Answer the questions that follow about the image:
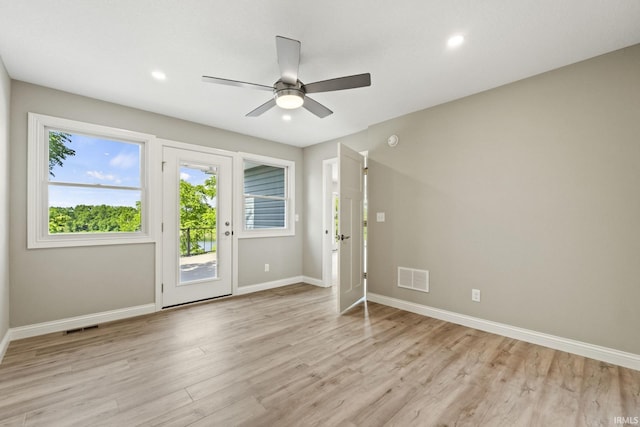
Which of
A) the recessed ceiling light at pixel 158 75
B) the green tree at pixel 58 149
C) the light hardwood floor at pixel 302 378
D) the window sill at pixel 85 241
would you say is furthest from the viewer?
the green tree at pixel 58 149

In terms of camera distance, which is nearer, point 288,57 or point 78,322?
point 288,57

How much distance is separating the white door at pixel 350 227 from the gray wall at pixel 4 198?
3.29 meters

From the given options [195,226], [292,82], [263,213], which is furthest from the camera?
[263,213]

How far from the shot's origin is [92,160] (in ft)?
10.8

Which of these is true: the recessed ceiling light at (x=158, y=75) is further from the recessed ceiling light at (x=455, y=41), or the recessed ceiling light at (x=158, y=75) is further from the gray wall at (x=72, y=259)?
the recessed ceiling light at (x=455, y=41)

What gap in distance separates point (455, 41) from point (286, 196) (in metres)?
3.63

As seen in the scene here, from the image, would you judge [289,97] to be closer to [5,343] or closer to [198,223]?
[198,223]

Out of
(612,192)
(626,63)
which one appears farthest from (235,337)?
(626,63)

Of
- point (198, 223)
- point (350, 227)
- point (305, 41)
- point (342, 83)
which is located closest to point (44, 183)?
point (198, 223)

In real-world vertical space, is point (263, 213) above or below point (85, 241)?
above

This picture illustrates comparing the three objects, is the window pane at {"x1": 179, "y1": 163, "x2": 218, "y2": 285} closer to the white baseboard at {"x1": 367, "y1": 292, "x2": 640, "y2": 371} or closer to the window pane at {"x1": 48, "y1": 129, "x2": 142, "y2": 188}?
the window pane at {"x1": 48, "y1": 129, "x2": 142, "y2": 188}

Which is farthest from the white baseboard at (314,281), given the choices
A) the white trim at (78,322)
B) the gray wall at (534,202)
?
the white trim at (78,322)

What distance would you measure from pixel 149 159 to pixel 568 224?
471cm

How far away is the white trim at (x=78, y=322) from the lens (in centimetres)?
281
